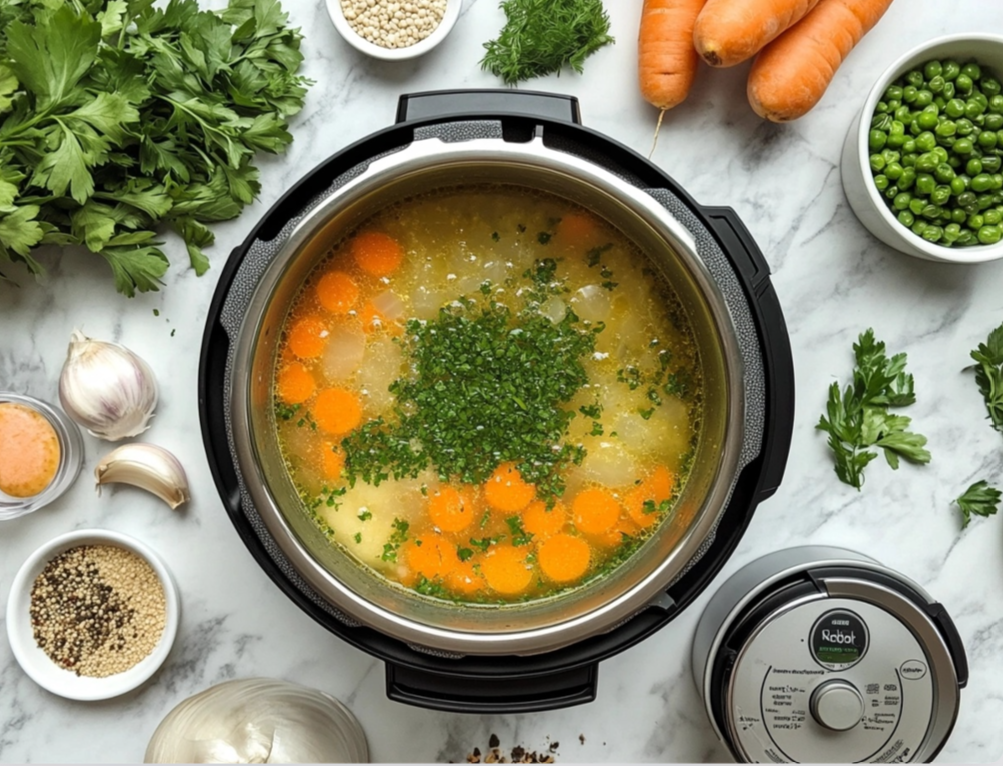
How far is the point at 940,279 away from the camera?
189cm

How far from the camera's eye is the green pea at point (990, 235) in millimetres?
1740

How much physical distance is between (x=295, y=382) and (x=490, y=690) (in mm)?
736

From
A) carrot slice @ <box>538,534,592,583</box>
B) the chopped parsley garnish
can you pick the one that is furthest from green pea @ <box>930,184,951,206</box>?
carrot slice @ <box>538,534,592,583</box>

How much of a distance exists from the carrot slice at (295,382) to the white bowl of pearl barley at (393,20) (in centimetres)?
69

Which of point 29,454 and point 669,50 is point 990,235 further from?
point 29,454

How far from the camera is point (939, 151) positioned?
1.71m

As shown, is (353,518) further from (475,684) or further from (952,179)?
(952,179)

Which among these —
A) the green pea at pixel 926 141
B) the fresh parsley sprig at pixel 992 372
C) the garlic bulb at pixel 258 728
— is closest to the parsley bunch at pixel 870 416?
the fresh parsley sprig at pixel 992 372

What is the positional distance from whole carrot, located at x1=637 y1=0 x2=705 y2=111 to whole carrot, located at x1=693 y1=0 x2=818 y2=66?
4 centimetres

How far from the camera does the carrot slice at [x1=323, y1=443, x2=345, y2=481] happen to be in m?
1.72

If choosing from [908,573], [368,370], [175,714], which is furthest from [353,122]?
[908,573]

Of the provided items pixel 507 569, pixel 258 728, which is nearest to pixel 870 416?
pixel 507 569

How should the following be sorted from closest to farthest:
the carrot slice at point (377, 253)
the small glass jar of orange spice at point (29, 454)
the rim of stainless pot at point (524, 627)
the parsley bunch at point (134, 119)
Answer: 1. the rim of stainless pot at point (524, 627)
2. the parsley bunch at point (134, 119)
3. the carrot slice at point (377, 253)
4. the small glass jar of orange spice at point (29, 454)

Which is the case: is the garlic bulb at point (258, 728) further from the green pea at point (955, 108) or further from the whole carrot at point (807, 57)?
the green pea at point (955, 108)
